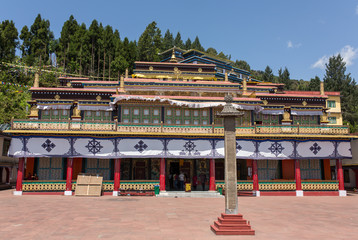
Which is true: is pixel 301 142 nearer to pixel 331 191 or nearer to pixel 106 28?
pixel 331 191

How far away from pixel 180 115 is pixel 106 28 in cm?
4910

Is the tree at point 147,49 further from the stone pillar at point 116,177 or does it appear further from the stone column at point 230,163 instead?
the stone column at point 230,163

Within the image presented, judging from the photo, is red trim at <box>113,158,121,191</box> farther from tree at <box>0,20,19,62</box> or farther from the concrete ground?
tree at <box>0,20,19,62</box>

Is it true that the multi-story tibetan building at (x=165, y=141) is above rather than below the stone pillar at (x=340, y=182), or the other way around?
above

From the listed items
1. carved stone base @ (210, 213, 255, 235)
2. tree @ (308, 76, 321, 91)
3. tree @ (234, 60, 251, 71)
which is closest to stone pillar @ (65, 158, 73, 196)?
carved stone base @ (210, 213, 255, 235)

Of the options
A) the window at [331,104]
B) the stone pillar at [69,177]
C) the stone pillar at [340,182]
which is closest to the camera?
the stone pillar at [69,177]

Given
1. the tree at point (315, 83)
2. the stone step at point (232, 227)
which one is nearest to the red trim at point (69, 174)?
the stone step at point (232, 227)

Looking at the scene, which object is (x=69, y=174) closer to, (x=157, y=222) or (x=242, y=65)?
(x=157, y=222)

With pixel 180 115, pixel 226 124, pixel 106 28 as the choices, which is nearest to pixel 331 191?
pixel 180 115

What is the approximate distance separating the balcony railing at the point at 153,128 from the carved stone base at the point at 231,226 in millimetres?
14700

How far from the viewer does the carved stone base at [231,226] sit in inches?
435

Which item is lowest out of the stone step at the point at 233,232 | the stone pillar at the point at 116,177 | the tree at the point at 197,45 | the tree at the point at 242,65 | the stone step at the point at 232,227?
the stone step at the point at 233,232

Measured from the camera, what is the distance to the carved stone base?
36.3 feet

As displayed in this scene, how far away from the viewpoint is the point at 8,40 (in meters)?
60.4
